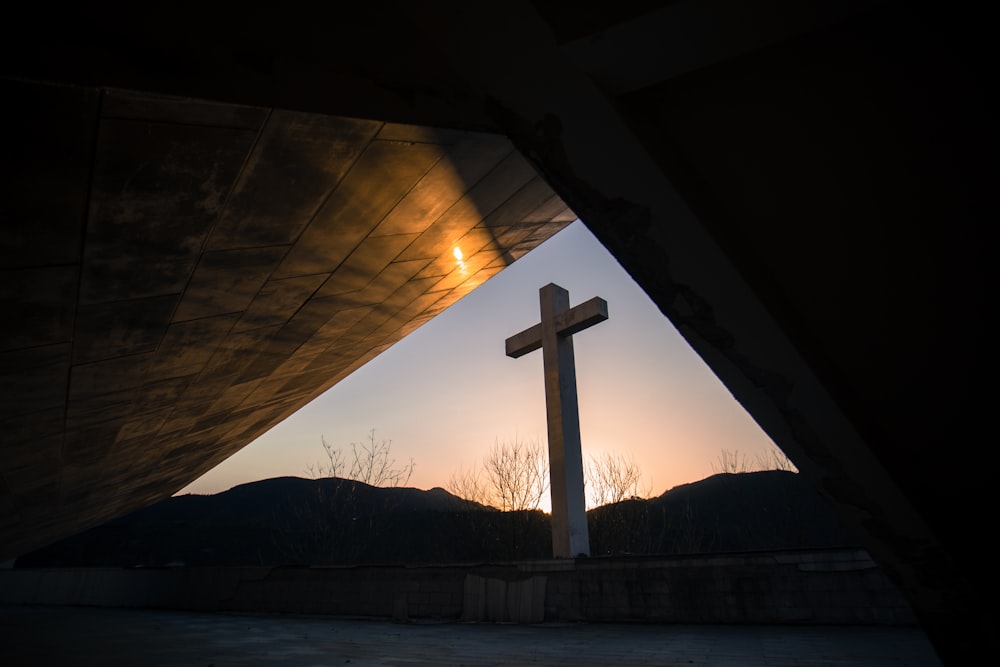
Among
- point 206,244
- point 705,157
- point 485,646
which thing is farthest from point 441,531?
point 705,157

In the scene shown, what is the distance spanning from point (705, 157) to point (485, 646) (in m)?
6.14

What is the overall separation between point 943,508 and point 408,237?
3.22 meters

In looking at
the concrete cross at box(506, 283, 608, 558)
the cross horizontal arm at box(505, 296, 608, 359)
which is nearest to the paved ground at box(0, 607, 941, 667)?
the concrete cross at box(506, 283, 608, 558)

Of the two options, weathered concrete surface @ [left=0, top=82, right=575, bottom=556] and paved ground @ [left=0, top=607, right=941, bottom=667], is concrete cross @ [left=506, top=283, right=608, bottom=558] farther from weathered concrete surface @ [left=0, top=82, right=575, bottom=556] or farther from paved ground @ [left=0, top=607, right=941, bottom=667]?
weathered concrete surface @ [left=0, top=82, right=575, bottom=556]

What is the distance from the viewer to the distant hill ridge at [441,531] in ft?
75.6

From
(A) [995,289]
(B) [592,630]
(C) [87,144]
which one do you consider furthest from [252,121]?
(B) [592,630]

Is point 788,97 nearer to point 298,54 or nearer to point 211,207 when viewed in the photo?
point 298,54

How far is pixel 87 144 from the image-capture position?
189cm

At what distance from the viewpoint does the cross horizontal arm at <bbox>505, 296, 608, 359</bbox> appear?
9.79 metres

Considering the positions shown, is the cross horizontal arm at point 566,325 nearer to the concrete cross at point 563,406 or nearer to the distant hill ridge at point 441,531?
the concrete cross at point 563,406

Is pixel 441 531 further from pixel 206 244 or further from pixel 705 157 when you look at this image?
pixel 705 157

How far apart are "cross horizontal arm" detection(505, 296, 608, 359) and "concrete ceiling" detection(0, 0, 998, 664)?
24.9 ft

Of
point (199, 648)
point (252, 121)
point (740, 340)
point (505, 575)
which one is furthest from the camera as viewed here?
point (505, 575)

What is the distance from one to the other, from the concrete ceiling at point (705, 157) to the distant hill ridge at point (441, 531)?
8634 mm
